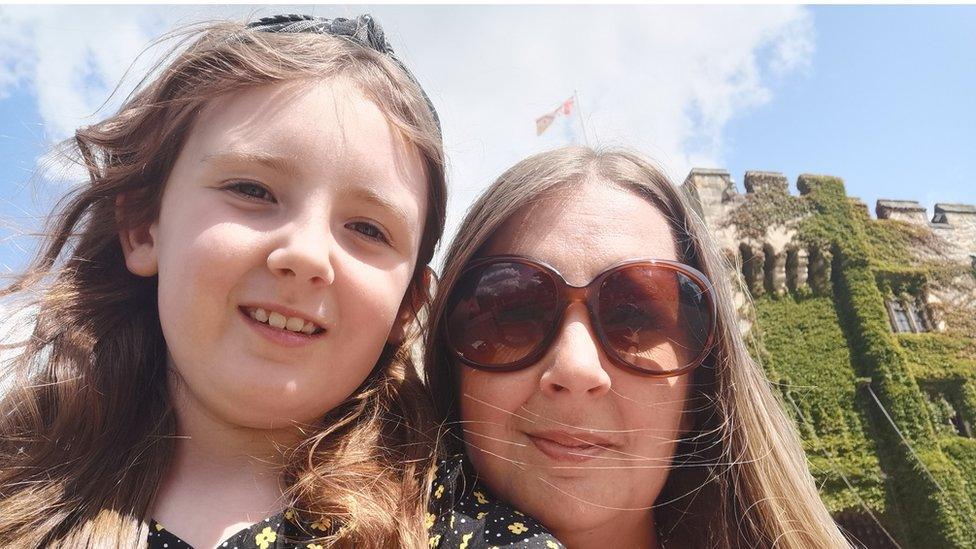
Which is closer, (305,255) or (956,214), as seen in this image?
(305,255)

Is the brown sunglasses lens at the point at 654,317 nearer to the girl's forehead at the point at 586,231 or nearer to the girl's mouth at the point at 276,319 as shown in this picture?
the girl's forehead at the point at 586,231

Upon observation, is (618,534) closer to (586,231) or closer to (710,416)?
(710,416)

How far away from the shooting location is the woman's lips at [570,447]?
65.2 inches

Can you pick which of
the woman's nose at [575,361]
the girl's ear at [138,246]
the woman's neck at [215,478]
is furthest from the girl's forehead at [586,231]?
the girl's ear at [138,246]

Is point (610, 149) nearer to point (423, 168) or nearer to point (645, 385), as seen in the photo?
point (423, 168)

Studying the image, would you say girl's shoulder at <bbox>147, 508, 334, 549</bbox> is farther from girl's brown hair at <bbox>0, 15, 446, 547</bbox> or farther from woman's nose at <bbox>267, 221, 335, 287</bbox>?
woman's nose at <bbox>267, 221, 335, 287</bbox>

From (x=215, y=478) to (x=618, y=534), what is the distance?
125 centimetres

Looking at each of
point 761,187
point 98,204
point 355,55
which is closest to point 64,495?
point 98,204

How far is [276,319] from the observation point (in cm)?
149

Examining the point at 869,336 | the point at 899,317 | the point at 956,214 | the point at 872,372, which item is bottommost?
the point at 872,372

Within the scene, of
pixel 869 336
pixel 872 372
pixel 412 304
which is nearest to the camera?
pixel 412 304

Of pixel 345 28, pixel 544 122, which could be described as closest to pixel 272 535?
pixel 345 28

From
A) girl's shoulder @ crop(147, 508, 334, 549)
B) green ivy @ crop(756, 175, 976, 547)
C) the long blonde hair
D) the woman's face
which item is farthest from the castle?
girl's shoulder @ crop(147, 508, 334, 549)

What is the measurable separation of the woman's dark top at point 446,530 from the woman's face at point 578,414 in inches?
5.9
